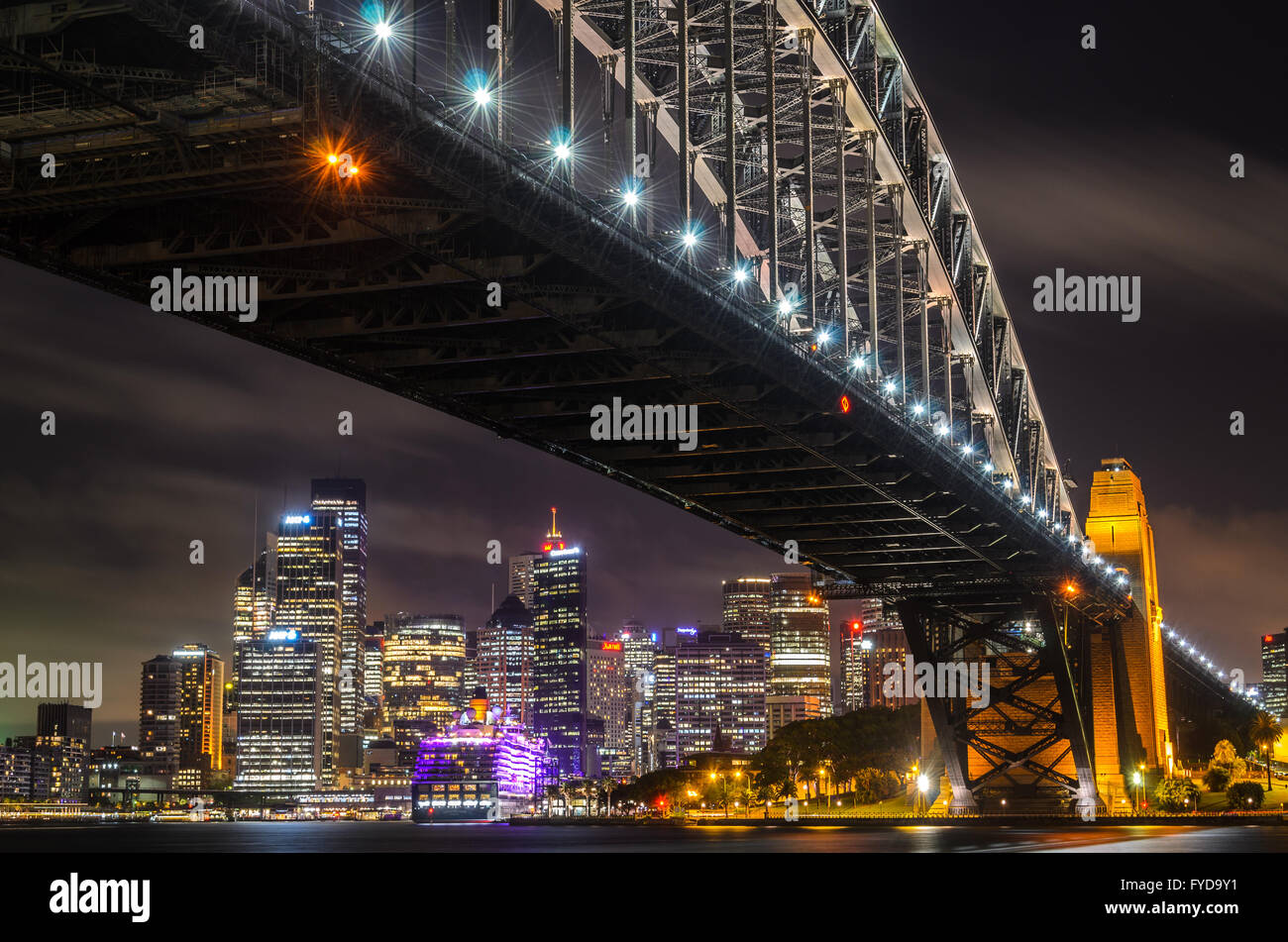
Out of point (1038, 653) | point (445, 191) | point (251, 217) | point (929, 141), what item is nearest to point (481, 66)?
point (445, 191)

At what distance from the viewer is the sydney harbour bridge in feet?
95.2

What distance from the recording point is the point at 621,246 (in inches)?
1460

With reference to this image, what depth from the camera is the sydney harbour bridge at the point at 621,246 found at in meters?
29.0

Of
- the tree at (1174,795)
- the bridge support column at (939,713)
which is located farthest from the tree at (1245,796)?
the bridge support column at (939,713)

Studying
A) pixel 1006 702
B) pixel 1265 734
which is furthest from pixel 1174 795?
pixel 1265 734

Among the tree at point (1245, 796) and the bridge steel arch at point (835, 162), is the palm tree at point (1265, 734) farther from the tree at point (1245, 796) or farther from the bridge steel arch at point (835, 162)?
the bridge steel arch at point (835, 162)

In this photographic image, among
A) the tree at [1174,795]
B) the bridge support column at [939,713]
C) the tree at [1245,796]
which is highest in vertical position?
the bridge support column at [939,713]

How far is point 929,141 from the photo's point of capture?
67.2 m

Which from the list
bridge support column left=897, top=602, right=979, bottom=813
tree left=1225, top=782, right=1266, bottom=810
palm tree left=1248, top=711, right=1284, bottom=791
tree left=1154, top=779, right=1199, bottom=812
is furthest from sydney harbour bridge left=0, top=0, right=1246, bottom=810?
palm tree left=1248, top=711, right=1284, bottom=791

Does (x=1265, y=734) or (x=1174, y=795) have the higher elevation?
(x=1265, y=734)

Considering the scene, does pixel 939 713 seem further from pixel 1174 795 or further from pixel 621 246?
pixel 621 246

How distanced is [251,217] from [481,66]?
5.80m

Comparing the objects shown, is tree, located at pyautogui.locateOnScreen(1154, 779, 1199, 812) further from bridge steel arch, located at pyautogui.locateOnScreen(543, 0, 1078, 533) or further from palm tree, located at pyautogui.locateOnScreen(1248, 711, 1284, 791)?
palm tree, located at pyautogui.locateOnScreen(1248, 711, 1284, 791)
